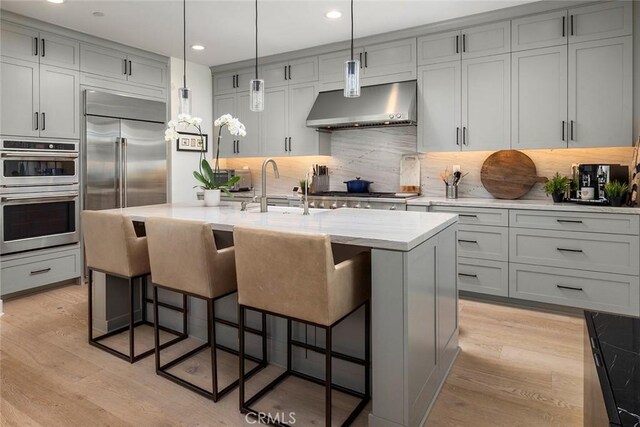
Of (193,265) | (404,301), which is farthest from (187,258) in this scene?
(404,301)

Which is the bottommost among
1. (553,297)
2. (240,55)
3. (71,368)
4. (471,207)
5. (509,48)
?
(71,368)

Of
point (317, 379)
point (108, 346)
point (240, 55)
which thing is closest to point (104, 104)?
point (240, 55)

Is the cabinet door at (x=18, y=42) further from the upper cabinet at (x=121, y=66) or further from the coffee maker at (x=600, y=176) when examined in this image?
the coffee maker at (x=600, y=176)

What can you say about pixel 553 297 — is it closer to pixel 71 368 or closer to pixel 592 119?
pixel 592 119

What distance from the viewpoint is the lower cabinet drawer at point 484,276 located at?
3664 millimetres

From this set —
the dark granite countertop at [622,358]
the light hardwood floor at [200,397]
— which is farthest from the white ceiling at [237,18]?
the dark granite countertop at [622,358]

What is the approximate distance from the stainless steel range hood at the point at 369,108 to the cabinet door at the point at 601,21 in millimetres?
1443

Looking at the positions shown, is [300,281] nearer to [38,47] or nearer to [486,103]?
[486,103]

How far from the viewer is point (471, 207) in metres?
3.78

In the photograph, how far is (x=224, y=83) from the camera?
573 cm

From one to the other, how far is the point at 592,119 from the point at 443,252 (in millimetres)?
2237

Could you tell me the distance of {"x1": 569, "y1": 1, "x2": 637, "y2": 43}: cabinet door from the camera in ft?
11.0

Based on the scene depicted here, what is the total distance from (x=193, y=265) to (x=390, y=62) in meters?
3.23

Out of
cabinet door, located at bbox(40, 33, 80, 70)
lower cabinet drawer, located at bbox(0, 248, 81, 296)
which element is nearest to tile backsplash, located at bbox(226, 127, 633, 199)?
cabinet door, located at bbox(40, 33, 80, 70)
